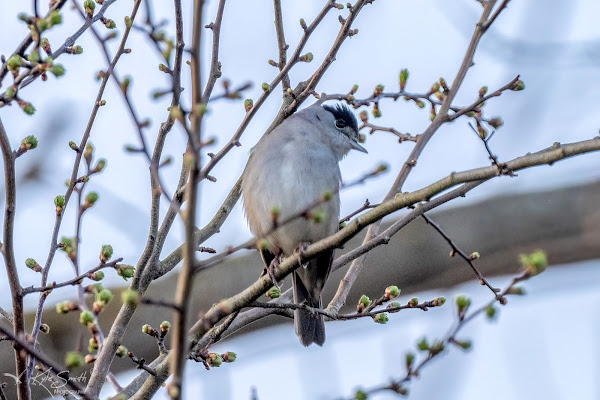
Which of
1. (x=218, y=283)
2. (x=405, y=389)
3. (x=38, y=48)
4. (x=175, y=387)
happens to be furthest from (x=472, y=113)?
(x=218, y=283)

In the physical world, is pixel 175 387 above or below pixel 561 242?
below

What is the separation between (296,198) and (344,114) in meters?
1.19

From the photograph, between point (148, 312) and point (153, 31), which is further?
point (148, 312)

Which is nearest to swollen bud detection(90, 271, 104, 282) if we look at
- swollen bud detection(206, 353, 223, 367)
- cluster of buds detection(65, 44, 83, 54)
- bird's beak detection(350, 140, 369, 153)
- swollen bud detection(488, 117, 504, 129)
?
swollen bud detection(206, 353, 223, 367)

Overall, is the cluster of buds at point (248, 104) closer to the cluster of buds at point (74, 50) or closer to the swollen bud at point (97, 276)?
the cluster of buds at point (74, 50)

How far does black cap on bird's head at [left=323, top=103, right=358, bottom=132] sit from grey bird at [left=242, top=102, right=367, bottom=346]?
1.80 ft

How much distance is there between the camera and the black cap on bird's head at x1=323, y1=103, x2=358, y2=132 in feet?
17.2

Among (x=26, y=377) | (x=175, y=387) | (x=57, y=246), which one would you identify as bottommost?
(x=175, y=387)

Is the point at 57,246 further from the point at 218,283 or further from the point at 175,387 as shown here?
the point at 218,283

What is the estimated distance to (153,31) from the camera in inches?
95.9

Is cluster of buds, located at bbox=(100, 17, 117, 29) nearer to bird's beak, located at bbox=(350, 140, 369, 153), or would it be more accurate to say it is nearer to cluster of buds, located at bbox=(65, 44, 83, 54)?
cluster of buds, located at bbox=(65, 44, 83, 54)

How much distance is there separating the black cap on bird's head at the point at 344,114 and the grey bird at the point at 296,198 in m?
0.55

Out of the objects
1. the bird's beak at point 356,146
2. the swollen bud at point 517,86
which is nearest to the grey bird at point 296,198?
the bird's beak at point 356,146

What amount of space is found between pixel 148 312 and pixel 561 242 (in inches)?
119
